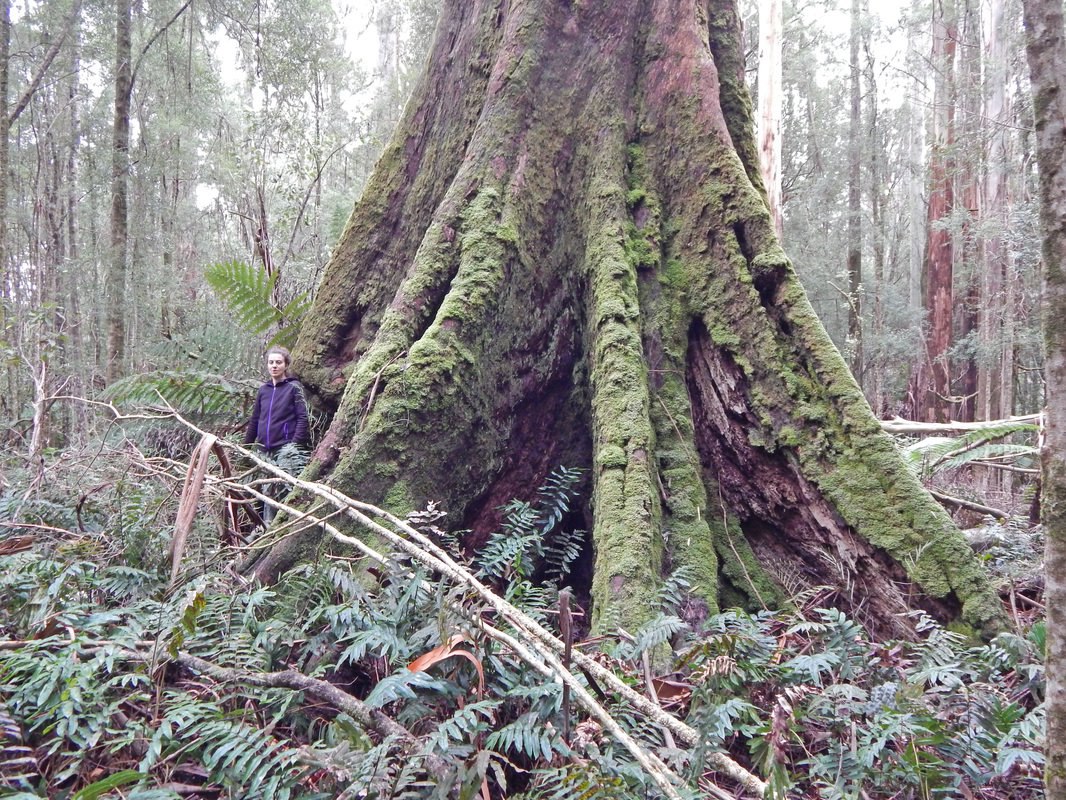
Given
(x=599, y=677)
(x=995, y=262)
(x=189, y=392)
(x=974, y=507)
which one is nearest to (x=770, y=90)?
(x=995, y=262)

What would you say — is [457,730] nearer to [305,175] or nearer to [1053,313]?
[1053,313]

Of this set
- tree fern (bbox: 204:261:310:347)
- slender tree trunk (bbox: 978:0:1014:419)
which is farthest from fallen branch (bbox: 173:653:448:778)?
slender tree trunk (bbox: 978:0:1014:419)

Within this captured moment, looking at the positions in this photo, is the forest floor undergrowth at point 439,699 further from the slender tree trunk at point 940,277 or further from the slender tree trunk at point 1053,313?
the slender tree trunk at point 940,277

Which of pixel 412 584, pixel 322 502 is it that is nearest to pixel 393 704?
pixel 412 584

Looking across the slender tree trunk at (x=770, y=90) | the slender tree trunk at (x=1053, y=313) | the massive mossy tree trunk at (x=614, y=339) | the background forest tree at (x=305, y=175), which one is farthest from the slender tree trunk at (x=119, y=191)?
the slender tree trunk at (x=1053, y=313)

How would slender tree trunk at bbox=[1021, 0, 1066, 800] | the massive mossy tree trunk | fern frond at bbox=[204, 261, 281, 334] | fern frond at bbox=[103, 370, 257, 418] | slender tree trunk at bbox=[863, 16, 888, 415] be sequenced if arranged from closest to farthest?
1. slender tree trunk at bbox=[1021, 0, 1066, 800]
2. the massive mossy tree trunk
3. fern frond at bbox=[103, 370, 257, 418]
4. fern frond at bbox=[204, 261, 281, 334]
5. slender tree trunk at bbox=[863, 16, 888, 415]

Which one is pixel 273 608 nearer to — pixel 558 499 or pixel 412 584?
pixel 412 584

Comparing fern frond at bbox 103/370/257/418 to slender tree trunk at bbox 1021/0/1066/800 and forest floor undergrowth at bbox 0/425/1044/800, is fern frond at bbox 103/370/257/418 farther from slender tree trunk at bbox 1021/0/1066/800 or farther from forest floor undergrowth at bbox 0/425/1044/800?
slender tree trunk at bbox 1021/0/1066/800

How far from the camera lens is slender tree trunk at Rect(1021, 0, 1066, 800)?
1528 mm

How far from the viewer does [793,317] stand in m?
3.50

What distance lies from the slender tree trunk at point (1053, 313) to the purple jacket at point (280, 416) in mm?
3965

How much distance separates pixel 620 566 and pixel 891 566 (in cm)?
124

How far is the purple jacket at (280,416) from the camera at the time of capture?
174 inches

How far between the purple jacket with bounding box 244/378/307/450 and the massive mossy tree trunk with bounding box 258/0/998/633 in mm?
156
